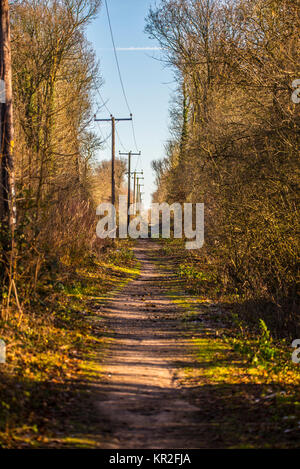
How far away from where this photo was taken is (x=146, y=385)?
259 inches

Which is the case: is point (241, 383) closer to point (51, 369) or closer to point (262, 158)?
point (51, 369)

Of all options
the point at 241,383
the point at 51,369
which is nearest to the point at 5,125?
the point at 51,369

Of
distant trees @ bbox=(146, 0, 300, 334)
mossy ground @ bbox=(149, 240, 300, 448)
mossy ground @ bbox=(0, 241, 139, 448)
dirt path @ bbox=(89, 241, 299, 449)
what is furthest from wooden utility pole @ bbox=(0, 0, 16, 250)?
distant trees @ bbox=(146, 0, 300, 334)

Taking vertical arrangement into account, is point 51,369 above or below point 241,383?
above

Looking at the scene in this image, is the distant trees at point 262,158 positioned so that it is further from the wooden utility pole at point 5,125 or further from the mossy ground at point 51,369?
the wooden utility pole at point 5,125

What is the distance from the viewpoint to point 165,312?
11641 millimetres

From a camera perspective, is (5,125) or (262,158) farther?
(262,158)

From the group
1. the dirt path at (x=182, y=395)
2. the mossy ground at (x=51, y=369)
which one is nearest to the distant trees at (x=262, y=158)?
the dirt path at (x=182, y=395)

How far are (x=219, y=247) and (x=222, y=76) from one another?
5518mm

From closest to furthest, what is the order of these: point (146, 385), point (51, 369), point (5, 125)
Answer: point (146, 385) < point (51, 369) < point (5, 125)

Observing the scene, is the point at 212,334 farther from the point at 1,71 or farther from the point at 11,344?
the point at 1,71

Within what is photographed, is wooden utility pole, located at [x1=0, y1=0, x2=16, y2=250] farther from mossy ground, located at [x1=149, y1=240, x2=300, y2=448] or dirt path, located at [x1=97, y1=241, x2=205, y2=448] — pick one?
mossy ground, located at [x1=149, y1=240, x2=300, y2=448]

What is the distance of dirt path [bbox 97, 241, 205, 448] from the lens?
5.08m
